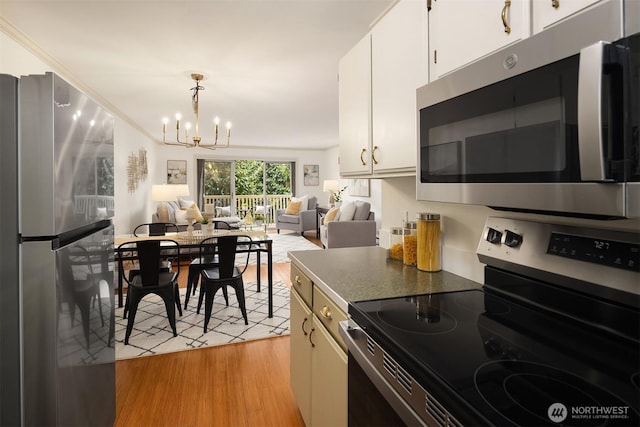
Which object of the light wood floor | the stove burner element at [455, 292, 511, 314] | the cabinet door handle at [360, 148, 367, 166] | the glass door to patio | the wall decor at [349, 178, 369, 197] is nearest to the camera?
the stove burner element at [455, 292, 511, 314]

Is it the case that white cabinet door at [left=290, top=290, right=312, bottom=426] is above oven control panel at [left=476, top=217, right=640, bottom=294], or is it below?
below

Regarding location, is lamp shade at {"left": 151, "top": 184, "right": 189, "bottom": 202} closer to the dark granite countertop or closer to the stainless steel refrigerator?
the dark granite countertop

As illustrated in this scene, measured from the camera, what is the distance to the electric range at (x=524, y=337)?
60 cm

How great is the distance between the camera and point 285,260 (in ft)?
19.1

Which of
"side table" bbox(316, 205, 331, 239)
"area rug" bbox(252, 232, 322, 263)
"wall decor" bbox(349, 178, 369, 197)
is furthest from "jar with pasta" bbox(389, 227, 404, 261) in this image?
"side table" bbox(316, 205, 331, 239)

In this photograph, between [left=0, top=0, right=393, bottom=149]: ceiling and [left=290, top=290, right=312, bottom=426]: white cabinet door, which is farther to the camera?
[left=0, top=0, right=393, bottom=149]: ceiling

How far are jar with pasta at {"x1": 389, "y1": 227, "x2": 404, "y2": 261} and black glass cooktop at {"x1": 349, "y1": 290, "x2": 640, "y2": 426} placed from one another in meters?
0.65

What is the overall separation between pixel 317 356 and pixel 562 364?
0.92m

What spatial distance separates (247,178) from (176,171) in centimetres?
199

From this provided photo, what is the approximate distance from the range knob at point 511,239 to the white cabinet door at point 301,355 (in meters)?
0.86

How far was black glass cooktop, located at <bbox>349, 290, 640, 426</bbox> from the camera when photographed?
1.89 ft

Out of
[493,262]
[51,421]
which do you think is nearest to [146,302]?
[51,421]

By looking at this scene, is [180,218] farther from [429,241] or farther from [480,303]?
Result: [480,303]

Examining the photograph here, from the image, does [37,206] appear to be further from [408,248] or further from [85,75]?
[85,75]
